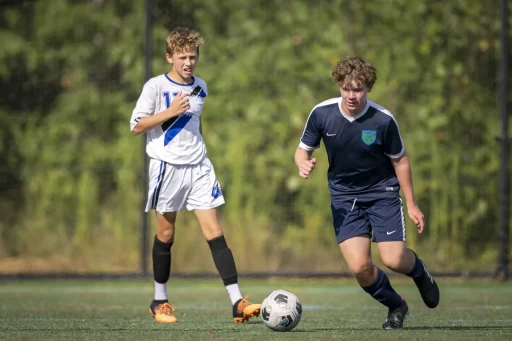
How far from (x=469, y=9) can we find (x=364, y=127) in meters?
5.61

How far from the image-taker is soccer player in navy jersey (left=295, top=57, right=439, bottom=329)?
242 inches

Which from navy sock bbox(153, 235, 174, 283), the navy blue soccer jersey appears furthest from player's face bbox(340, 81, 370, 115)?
navy sock bbox(153, 235, 174, 283)

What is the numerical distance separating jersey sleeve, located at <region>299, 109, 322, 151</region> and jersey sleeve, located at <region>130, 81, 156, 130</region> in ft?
3.46

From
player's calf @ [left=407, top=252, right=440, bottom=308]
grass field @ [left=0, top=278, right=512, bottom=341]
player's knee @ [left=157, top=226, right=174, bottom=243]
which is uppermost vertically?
player's knee @ [left=157, top=226, right=174, bottom=243]

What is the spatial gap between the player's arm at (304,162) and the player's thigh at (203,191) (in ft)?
2.22

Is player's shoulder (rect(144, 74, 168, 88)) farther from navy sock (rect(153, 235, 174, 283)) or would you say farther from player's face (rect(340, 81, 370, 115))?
player's face (rect(340, 81, 370, 115))

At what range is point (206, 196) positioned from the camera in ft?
22.2

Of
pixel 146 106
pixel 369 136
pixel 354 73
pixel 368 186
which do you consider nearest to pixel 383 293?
pixel 368 186

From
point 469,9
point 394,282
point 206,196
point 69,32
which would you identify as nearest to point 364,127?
point 206,196

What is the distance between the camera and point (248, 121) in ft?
39.5

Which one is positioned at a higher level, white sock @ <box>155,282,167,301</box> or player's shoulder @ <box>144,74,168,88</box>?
player's shoulder @ <box>144,74,168,88</box>

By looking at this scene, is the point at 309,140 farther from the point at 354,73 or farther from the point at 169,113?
the point at 169,113

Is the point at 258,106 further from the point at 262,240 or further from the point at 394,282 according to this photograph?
the point at 394,282

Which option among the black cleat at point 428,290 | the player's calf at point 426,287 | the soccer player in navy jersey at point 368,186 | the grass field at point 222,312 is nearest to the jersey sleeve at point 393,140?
the soccer player in navy jersey at point 368,186
